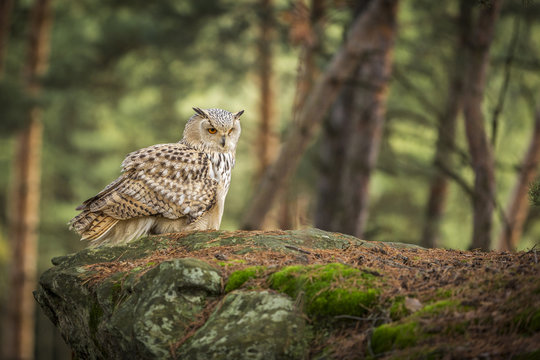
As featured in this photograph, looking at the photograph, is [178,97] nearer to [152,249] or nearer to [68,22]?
[68,22]

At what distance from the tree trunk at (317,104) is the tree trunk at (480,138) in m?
1.46

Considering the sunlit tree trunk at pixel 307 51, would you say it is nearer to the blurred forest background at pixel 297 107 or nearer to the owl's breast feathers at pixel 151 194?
the blurred forest background at pixel 297 107

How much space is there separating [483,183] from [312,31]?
150 inches

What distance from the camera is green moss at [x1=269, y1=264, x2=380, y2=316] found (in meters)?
3.48

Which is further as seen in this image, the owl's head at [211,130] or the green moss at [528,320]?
the owl's head at [211,130]

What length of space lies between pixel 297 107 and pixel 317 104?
1136 millimetres

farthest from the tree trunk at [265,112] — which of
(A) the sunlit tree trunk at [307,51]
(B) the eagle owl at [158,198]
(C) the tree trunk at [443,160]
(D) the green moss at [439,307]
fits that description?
(D) the green moss at [439,307]

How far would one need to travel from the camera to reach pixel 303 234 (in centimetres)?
519

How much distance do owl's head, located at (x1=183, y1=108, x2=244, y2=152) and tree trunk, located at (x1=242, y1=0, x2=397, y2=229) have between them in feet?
9.56

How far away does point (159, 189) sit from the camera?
5.79 m

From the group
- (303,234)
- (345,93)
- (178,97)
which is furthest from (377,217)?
(303,234)

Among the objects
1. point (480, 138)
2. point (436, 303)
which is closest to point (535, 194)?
point (436, 303)

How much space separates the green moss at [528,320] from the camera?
292 centimetres

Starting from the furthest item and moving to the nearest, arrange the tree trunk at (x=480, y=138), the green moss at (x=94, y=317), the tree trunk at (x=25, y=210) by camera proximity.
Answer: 1. the tree trunk at (x=25, y=210)
2. the tree trunk at (x=480, y=138)
3. the green moss at (x=94, y=317)
